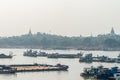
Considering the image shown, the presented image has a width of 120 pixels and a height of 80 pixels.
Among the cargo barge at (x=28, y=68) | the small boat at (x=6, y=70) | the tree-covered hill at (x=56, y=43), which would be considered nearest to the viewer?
the small boat at (x=6, y=70)

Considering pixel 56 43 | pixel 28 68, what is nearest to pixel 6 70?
pixel 28 68

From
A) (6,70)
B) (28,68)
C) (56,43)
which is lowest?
(6,70)

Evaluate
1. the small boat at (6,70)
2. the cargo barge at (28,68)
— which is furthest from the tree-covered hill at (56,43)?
the small boat at (6,70)

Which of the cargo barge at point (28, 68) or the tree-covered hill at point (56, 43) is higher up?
the tree-covered hill at point (56, 43)

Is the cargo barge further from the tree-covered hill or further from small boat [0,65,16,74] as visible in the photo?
the tree-covered hill

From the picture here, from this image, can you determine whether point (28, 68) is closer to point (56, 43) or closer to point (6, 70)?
point (6, 70)

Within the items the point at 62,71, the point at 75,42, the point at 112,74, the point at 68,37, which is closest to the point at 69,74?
the point at 62,71

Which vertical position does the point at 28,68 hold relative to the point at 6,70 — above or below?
above

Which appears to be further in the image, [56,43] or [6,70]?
[56,43]

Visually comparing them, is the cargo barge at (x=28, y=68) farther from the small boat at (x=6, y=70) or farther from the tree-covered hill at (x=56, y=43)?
the tree-covered hill at (x=56, y=43)

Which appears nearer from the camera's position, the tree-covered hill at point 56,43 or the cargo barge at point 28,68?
the cargo barge at point 28,68

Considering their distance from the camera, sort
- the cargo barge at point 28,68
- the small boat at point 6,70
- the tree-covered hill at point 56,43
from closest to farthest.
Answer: the small boat at point 6,70, the cargo barge at point 28,68, the tree-covered hill at point 56,43

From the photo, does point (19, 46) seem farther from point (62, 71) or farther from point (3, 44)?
point (62, 71)
